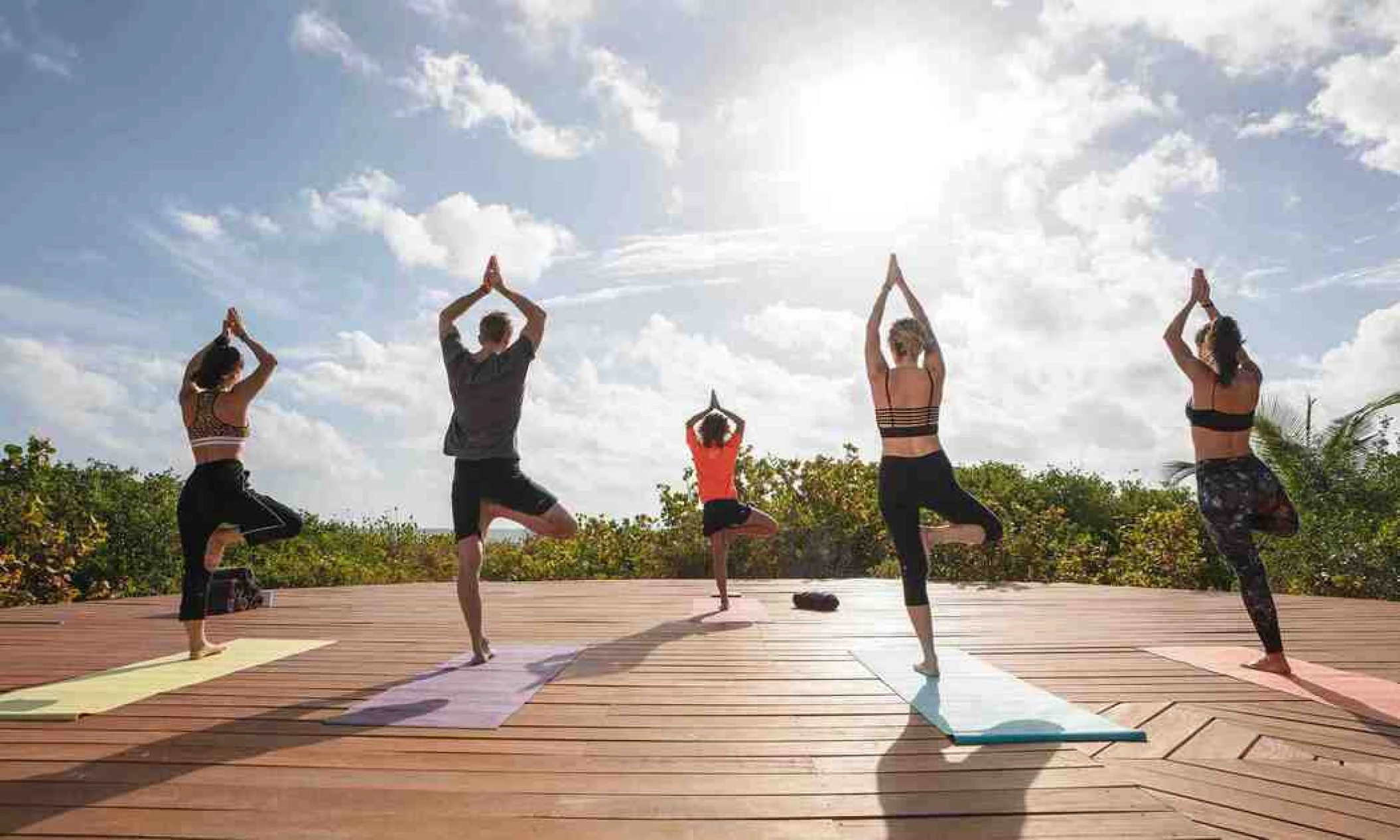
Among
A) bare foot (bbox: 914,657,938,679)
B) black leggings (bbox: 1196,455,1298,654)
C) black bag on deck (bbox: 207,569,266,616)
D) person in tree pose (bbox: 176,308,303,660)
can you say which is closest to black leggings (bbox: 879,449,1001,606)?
bare foot (bbox: 914,657,938,679)

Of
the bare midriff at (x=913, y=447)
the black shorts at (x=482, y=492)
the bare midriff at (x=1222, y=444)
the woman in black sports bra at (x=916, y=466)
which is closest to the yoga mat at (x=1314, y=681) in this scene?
the bare midriff at (x=1222, y=444)

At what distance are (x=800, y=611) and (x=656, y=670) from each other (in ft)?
8.67

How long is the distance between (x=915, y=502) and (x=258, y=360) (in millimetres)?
3977

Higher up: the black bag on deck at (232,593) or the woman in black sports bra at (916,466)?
the woman in black sports bra at (916,466)

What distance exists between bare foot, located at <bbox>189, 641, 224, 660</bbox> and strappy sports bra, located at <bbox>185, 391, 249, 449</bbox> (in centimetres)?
119

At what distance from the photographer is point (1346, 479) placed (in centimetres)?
1177

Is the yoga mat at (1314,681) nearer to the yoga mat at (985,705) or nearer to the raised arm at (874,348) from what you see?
the yoga mat at (985,705)

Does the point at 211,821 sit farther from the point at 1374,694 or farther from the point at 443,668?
the point at 1374,694

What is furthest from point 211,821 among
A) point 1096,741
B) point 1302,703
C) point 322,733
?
point 1302,703

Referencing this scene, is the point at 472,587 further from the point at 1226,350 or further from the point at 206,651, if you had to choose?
the point at 1226,350

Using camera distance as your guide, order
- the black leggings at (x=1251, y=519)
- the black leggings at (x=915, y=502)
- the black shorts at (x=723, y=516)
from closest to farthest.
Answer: the black leggings at (x=915, y=502) → the black leggings at (x=1251, y=519) → the black shorts at (x=723, y=516)

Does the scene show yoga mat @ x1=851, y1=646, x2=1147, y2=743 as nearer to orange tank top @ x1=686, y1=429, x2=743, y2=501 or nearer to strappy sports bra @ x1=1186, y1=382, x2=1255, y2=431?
strappy sports bra @ x1=1186, y1=382, x2=1255, y2=431

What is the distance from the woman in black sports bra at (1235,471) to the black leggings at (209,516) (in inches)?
211

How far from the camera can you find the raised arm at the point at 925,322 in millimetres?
4129
